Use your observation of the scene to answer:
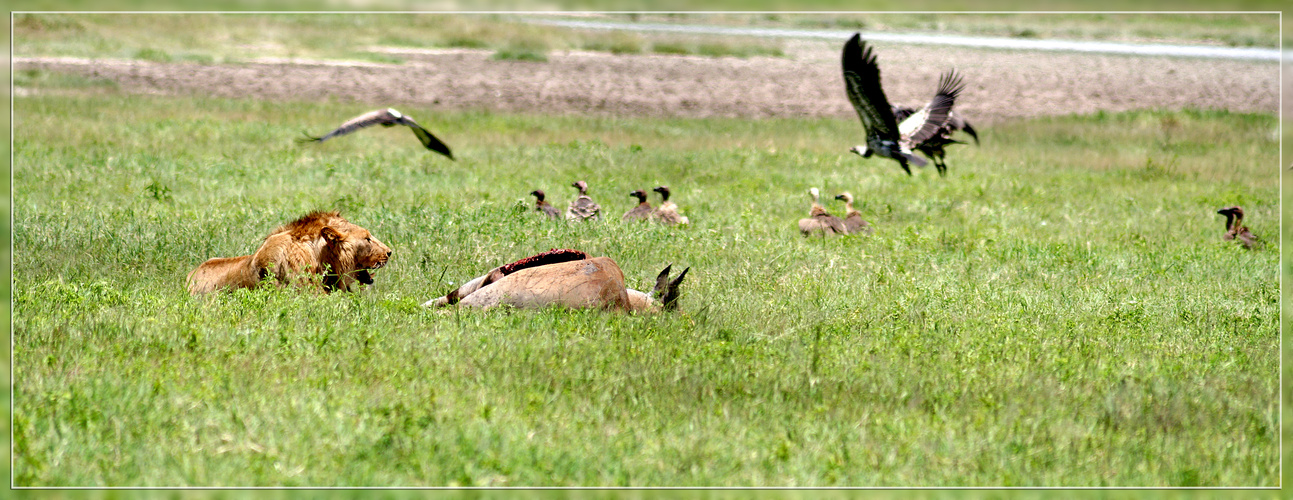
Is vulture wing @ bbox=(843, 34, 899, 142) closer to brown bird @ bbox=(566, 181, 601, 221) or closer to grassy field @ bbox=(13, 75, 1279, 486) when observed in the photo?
grassy field @ bbox=(13, 75, 1279, 486)

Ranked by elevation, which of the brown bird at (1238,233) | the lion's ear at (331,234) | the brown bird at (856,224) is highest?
the brown bird at (1238,233)

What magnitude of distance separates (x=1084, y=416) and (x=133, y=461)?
198 inches

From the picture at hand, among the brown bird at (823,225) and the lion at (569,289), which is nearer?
the lion at (569,289)

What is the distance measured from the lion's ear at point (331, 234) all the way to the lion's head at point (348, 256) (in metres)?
0.05

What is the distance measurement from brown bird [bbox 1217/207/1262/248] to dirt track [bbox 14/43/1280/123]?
1462cm

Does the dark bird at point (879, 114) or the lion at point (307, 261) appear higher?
the dark bird at point (879, 114)

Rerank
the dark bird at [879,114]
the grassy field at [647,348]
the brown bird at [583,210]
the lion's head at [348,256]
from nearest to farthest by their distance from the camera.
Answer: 1. the grassy field at [647,348]
2. the dark bird at [879,114]
3. the lion's head at [348,256]
4. the brown bird at [583,210]

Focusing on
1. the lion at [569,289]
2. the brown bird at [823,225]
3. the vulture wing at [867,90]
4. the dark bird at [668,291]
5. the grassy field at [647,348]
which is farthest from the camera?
the brown bird at [823,225]

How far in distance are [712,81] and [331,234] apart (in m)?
25.3

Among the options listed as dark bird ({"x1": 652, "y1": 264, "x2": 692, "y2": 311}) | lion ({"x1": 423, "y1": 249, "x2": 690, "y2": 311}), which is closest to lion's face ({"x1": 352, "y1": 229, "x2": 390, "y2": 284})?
lion ({"x1": 423, "y1": 249, "x2": 690, "y2": 311})

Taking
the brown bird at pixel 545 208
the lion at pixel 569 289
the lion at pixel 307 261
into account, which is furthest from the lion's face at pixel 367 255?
the brown bird at pixel 545 208

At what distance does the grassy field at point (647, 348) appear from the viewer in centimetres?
521

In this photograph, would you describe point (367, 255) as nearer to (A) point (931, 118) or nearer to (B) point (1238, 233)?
(A) point (931, 118)

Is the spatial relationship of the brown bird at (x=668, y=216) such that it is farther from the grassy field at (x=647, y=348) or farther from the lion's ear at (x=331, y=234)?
the lion's ear at (x=331, y=234)
